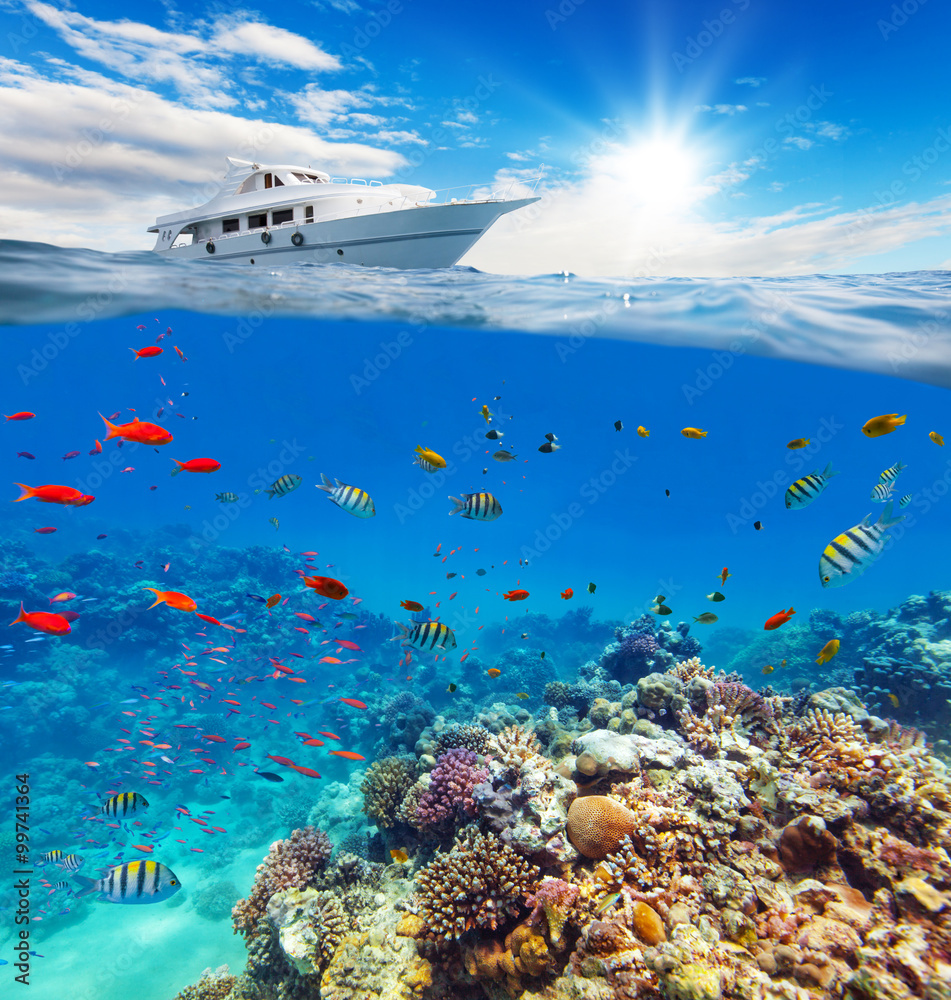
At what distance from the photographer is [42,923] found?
850 cm

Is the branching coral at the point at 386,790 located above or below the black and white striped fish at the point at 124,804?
below

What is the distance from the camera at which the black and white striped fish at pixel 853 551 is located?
3973mm

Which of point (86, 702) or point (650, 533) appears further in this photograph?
point (650, 533)

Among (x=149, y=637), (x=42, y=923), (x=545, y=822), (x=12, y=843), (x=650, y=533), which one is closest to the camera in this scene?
(x=545, y=822)

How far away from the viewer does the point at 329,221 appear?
14.2 meters

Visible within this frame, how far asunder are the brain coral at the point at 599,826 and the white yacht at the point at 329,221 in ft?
45.1

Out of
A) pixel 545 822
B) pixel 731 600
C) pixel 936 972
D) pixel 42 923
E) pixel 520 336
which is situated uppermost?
pixel 520 336

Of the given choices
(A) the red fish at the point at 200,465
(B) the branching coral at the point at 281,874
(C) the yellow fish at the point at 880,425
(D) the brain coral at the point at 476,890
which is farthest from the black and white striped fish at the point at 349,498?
(C) the yellow fish at the point at 880,425

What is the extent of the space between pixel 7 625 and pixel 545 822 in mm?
18606

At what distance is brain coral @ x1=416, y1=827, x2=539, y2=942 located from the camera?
12.6 ft

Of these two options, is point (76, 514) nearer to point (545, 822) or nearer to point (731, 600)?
point (545, 822)

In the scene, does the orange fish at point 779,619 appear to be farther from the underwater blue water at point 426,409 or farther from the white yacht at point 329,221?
the white yacht at point 329,221

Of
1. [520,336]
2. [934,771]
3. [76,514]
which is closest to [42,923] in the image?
[934,771]

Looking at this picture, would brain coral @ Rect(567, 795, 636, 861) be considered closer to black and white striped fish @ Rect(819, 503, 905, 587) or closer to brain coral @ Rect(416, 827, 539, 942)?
brain coral @ Rect(416, 827, 539, 942)
